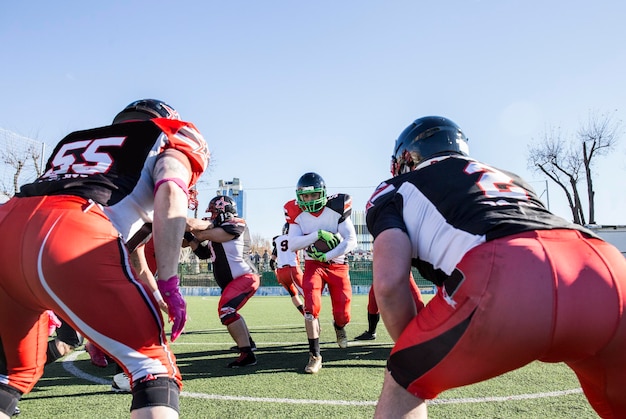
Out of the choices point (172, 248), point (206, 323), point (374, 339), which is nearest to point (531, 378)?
point (374, 339)

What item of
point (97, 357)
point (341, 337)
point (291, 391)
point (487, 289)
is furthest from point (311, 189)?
point (487, 289)

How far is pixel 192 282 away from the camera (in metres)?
24.4

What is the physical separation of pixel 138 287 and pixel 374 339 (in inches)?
238

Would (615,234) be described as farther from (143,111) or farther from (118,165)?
(118,165)

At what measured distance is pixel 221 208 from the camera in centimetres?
695

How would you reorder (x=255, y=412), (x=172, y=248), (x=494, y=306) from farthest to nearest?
(x=255, y=412) < (x=172, y=248) < (x=494, y=306)

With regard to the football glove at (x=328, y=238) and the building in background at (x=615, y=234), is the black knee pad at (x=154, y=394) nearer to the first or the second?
the football glove at (x=328, y=238)

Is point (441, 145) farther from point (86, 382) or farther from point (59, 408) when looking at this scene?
point (86, 382)

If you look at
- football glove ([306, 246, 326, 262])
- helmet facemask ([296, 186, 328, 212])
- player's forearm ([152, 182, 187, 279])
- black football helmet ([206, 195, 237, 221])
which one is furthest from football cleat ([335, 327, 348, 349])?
player's forearm ([152, 182, 187, 279])

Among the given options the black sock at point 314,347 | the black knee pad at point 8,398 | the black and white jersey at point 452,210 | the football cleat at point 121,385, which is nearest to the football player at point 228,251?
the black sock at point 314,347

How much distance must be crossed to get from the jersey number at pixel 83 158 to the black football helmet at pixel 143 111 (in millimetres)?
412

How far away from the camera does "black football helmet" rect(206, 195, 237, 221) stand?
6.95 metres

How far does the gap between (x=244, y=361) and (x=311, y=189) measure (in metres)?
2.44

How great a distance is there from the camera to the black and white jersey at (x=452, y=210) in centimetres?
197
